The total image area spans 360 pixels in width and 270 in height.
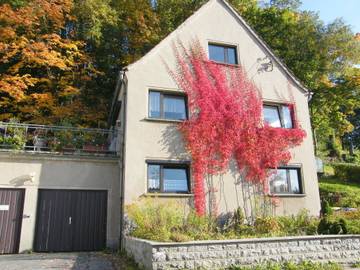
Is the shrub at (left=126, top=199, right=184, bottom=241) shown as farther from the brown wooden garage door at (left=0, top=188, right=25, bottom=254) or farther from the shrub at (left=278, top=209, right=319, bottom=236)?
the brown wooden garage door at (left=0, top=188, right=25, bottom=254)

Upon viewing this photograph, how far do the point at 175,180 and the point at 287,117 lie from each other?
6.48 meters

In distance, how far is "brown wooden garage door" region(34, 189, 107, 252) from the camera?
Result: 1230 cm

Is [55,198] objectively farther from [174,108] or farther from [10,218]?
[174,108]

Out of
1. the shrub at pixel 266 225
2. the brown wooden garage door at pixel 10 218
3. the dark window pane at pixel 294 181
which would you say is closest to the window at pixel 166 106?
the shrub at pixel 266 225

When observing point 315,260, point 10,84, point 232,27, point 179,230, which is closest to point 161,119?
point 179,230

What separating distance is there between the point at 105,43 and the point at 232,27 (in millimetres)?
10520

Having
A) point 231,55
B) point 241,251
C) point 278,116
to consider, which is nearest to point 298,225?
point 241,251

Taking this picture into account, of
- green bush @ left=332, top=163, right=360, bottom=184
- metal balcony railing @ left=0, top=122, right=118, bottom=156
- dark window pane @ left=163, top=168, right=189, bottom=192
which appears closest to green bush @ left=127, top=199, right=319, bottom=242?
dark window pane @ left=163, top=168, right=189, bottom=192

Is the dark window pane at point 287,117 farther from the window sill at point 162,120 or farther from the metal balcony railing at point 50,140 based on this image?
the metal balcony railing at point 50,140

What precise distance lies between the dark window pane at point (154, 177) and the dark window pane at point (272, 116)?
18.8 ft

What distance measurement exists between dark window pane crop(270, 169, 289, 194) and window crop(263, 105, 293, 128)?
2.24 metres

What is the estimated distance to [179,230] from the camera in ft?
32.9

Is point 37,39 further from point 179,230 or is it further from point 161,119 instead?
point 179,230

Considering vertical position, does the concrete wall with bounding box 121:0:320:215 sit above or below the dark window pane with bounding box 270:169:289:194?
above
